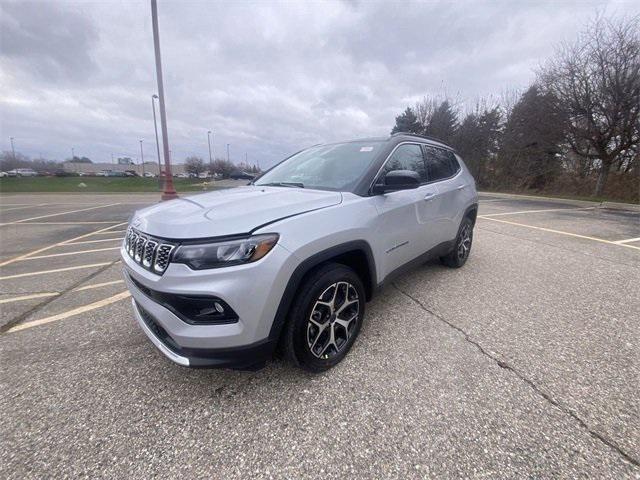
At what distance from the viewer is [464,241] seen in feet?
14.3

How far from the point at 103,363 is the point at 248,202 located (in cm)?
166

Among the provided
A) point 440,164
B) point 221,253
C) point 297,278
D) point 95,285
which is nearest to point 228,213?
point 221,253

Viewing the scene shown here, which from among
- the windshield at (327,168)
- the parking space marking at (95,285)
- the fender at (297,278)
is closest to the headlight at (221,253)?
the fender at (297,278)

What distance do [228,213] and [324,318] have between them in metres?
0.97

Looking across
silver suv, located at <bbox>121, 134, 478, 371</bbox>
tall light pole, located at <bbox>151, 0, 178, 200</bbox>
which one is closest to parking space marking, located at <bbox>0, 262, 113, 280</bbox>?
silver suv, located at <bbox>121, 134, 478, 371</bbox>

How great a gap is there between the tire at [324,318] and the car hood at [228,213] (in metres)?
0.48

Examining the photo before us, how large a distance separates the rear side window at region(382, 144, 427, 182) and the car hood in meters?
0.77

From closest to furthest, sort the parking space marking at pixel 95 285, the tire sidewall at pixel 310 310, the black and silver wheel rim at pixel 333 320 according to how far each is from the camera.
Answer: the tire sidewall at pixel 310 310 → the black and silver wheel rim at pixel 333 320 → the parking space marking at pixel 95 285

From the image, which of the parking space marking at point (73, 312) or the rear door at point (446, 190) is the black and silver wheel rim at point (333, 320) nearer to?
the rear door at point (446, 190)

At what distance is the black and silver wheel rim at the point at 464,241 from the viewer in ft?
14.0

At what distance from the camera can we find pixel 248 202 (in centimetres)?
217

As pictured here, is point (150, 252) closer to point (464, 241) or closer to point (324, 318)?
point (324, 318)

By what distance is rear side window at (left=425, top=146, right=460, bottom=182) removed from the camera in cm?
355

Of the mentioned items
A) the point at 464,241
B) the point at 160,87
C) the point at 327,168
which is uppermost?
the point at 160,87
